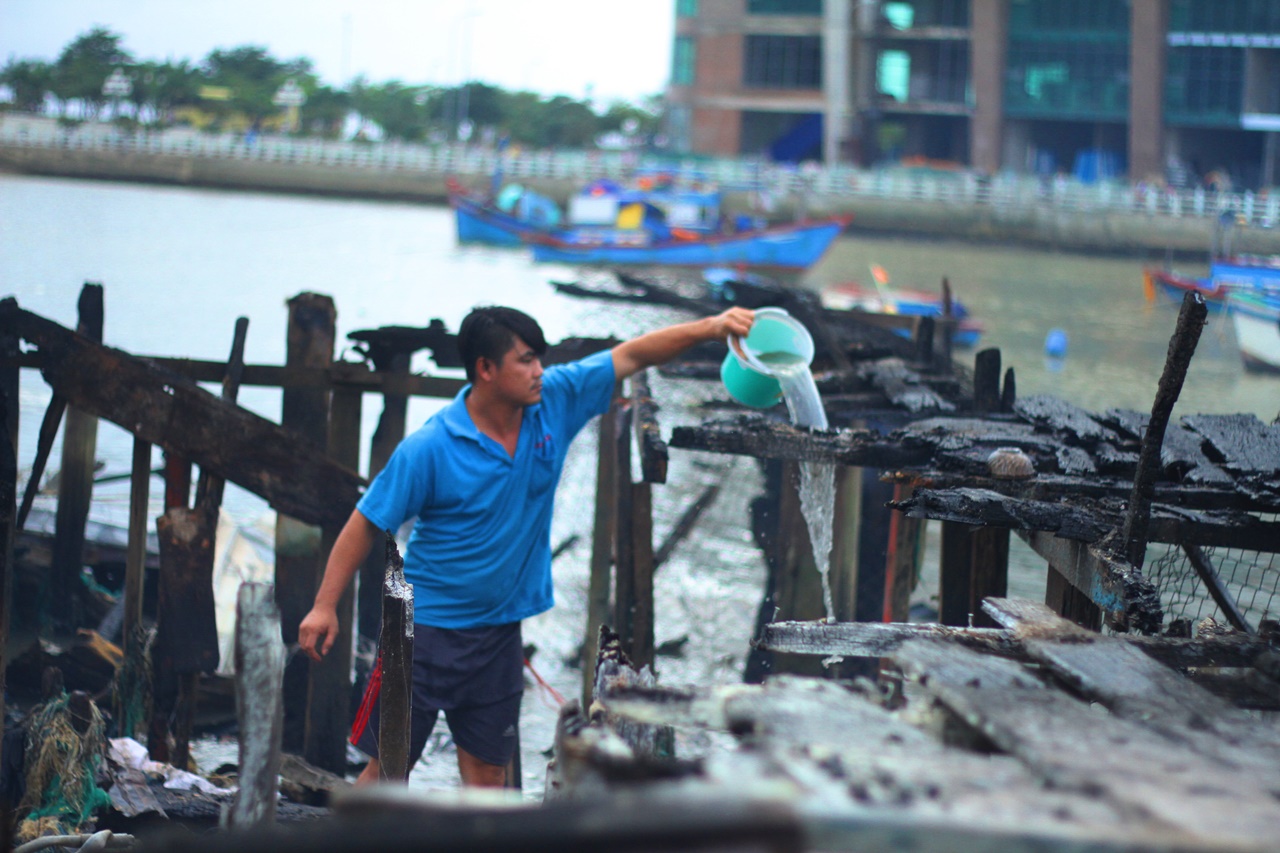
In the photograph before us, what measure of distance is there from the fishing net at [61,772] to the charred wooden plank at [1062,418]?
146 inches

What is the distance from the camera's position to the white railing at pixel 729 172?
39.8 metres

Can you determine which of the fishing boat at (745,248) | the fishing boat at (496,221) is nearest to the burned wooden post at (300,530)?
the fishing boat at (745,248)

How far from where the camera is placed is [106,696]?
5438mm

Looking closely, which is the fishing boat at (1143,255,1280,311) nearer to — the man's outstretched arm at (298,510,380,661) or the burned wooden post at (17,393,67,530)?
the burned wooden post at (17,393,67,530)

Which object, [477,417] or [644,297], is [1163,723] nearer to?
[477,417]

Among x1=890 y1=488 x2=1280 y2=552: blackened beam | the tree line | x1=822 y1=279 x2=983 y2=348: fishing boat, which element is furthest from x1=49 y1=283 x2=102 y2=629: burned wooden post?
the tree line

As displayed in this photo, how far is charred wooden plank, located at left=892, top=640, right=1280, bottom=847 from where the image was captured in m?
1.57

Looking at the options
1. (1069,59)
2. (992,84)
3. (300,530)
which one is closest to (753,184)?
(992,84)

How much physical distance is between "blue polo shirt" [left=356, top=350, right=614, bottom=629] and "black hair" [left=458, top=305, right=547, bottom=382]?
0.56 ft

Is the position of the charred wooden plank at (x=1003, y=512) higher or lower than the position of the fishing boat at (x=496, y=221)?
lower

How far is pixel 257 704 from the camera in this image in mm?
2055

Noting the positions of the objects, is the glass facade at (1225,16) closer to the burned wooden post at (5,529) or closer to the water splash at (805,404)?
the water splash at (805,404)

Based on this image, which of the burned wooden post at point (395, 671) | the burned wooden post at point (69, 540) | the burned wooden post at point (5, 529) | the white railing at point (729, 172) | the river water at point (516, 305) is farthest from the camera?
the white railing at point (729, 172)

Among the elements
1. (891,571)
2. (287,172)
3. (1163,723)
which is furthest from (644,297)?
(287,172)
